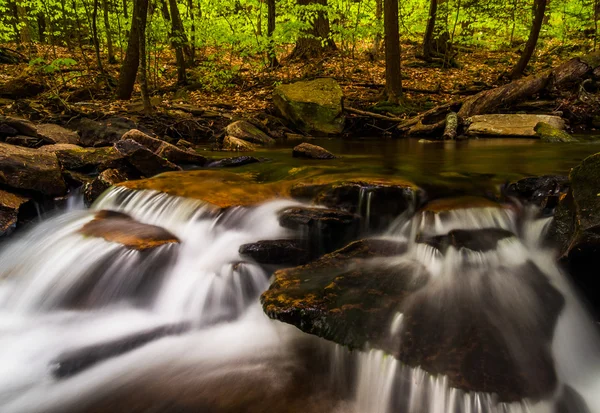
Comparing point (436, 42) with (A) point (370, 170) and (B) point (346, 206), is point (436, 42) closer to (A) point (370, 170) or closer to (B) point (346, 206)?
(A) point (370, 170)

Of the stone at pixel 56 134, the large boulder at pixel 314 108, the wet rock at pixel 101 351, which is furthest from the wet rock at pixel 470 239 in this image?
the large boulder at pixel 314 108

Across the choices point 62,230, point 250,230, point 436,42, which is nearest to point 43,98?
point 62,230

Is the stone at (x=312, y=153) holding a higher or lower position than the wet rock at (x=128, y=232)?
higher

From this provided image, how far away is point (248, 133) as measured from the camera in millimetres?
10625

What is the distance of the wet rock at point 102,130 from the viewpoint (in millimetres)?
8805

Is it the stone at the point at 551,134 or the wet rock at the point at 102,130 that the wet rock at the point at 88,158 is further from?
the stone at the point at 551,134

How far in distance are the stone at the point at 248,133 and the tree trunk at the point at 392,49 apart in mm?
4282

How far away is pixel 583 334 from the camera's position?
2.87m

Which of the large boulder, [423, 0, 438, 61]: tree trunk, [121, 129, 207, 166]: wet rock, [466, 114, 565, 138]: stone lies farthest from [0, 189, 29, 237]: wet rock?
[423, 0, 438, 61]: tree trunk

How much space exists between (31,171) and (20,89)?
8339 millimetres

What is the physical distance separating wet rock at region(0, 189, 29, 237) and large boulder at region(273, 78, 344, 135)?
8.13m

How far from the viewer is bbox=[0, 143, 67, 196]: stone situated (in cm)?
525

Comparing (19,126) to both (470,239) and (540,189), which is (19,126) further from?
(540,189)

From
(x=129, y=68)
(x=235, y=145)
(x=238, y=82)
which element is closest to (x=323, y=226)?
(x=235, y=145)
